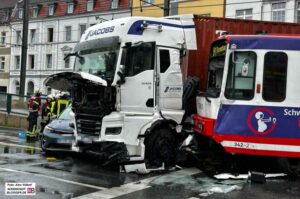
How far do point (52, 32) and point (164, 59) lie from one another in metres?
49.9

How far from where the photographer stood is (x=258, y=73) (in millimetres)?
9875

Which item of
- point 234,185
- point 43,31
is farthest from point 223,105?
point 43,31

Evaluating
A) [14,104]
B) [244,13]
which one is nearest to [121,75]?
[14,104]

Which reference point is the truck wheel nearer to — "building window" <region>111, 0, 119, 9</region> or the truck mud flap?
the truck mud flap

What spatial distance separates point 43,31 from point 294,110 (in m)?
52.6

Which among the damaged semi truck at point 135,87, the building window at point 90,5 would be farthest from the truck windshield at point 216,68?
the building window at point 90,5

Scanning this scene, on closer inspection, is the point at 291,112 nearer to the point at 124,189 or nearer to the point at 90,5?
the point at 124,189

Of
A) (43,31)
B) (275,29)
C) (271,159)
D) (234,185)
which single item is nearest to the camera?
(234,185)

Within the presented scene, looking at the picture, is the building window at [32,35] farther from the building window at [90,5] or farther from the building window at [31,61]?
the building window at [90,5]

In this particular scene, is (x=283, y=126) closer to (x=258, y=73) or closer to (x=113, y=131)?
(x=258, y=73)

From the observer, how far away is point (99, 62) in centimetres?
1084

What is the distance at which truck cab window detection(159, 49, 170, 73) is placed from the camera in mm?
10904

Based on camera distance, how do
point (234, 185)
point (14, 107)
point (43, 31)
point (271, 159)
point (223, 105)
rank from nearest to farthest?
point (234, 185)
point (223, 105)
point (271, 159)
point (14, 107)
point (43, 31)

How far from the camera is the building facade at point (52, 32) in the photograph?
178ft
